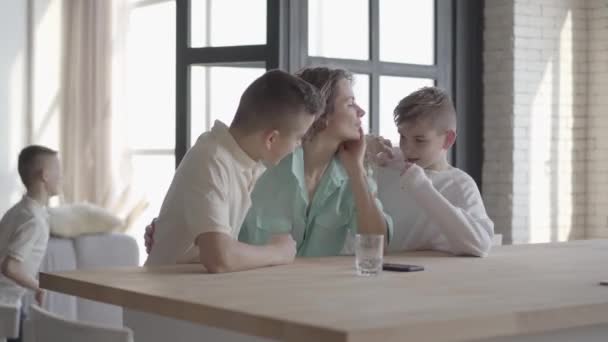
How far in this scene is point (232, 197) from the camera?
106 inches

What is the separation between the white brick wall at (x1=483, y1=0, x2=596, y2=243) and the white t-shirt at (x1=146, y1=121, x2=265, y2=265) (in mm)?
4242

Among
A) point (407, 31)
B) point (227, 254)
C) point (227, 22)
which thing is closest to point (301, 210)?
point (227, 254)

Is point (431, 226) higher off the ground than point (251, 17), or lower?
lower

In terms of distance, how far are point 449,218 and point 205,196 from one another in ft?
2.63

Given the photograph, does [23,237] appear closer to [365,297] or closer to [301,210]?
[301,210]

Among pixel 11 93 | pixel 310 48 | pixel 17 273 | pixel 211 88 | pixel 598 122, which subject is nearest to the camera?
pixel 17 273

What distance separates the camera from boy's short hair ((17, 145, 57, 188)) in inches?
183

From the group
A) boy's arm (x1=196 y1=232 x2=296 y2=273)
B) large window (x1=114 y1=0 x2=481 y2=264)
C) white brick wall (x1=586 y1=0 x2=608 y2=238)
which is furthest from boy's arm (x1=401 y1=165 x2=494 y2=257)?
white brick wall (x1=586 y1=0 x2=608 y2=238)

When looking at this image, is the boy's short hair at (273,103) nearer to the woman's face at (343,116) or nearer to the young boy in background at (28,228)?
the woman's face at (343,116)

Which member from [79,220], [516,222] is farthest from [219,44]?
[516,222]

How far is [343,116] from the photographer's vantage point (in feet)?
10.4

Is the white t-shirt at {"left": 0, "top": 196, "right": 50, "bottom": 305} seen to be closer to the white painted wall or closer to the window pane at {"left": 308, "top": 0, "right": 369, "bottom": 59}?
the window pane at {"left": 308, "top": 0, "right": 369, "bottom": 59}

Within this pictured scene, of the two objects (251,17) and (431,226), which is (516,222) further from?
(431,226)

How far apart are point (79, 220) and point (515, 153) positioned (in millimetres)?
2741
